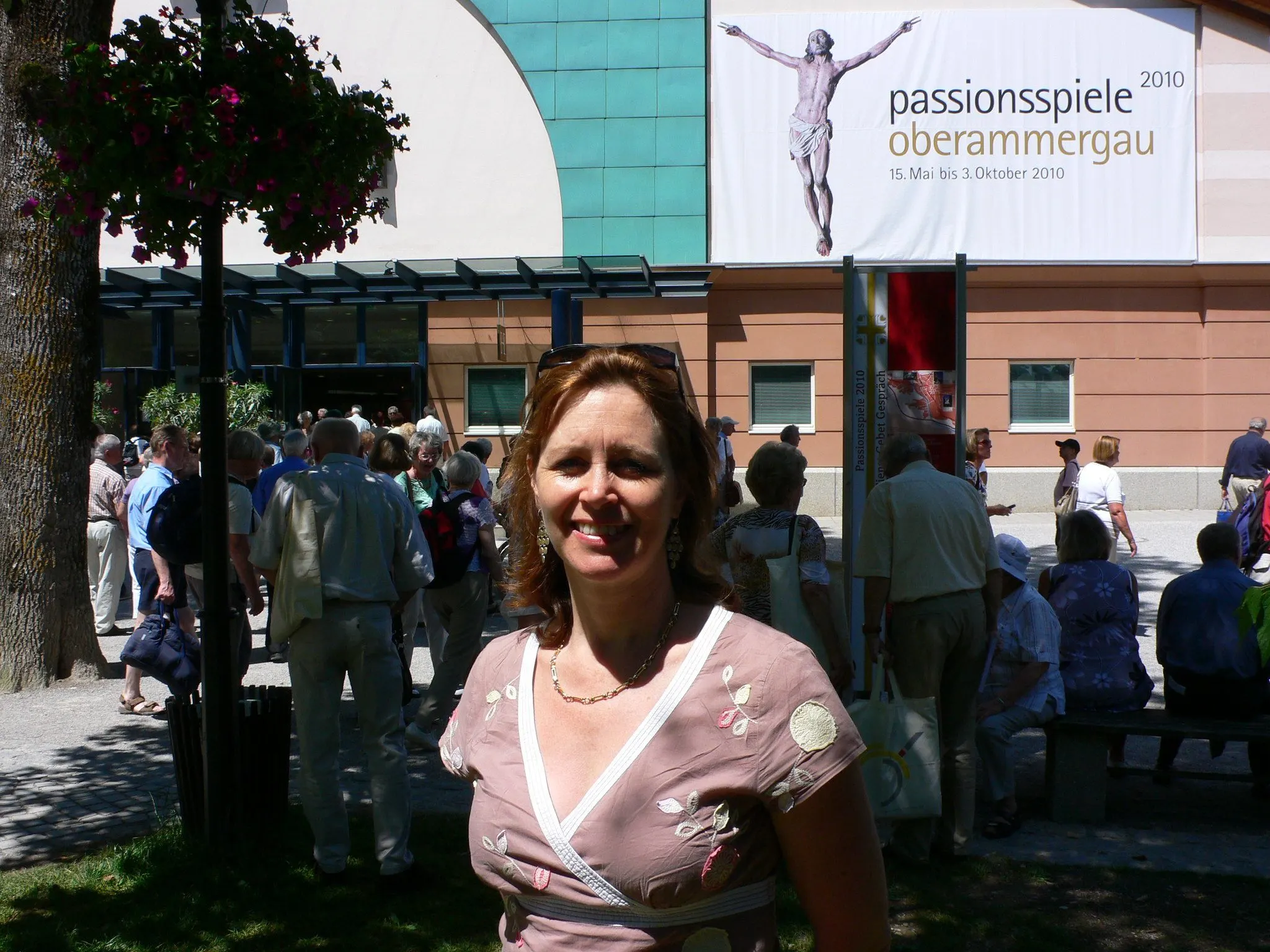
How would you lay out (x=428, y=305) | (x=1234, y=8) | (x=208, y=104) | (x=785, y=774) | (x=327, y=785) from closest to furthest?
(x=785, y=774), (x=208, y=104), (x=327, y=785), (x=1234, y=8), (x=428, y=305)

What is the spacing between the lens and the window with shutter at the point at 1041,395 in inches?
907

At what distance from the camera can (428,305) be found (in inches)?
944

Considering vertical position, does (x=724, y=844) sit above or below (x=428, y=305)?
below

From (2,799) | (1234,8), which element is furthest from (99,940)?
(1234,8)

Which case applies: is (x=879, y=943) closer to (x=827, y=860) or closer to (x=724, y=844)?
(x=827, y=860)

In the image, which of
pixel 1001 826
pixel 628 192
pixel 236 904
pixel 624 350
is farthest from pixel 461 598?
pixel 628 192

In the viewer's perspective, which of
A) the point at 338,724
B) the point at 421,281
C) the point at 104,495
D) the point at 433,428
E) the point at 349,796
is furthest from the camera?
the point at 421,281

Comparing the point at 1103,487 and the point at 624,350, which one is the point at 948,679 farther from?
the point at 1103,487

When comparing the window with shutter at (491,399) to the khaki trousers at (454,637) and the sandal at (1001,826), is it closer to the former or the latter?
the khaki trousers at (454,637)

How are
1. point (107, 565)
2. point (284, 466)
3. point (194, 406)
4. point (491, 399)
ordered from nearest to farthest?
point (284, 466), point (107, 565), point (194, 406), point (491, 399)

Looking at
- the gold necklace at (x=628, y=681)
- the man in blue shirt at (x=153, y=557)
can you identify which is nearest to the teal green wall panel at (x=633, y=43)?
the man in blue shirt at (x=153, y=557)

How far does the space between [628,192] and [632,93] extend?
1.76 m

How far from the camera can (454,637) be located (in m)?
7.74

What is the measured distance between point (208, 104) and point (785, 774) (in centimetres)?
379
